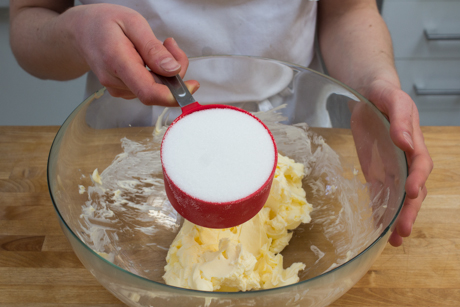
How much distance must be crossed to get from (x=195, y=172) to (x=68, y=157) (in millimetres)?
269

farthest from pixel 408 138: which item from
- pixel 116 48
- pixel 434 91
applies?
pixel 434 91

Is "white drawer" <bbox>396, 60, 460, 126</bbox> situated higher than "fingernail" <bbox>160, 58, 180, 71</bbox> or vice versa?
"fingernail" <bbox>160, 58, 180, 71</bbox>

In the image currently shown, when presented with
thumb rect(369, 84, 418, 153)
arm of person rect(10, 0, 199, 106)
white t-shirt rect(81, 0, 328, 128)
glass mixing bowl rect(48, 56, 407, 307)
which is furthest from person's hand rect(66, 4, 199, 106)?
thumb rect(369, 84, 418, 153)

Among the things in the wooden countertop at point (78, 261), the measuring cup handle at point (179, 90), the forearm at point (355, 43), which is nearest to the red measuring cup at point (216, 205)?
the measuring cup handle at point (179, 90)

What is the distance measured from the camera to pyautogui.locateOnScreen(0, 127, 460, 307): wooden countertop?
A: 0.69m

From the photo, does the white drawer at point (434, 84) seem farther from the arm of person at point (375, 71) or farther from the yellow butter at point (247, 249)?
the yellow butter at point (247, 249)

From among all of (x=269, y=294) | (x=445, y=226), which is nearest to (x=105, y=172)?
(x=269, y=294)

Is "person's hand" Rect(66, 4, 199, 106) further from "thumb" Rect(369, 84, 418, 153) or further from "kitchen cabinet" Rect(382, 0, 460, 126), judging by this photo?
→ "kitchen cabinet" Rect(382, 0, 460, 126)

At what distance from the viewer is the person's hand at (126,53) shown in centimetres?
61

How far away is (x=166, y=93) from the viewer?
614mm

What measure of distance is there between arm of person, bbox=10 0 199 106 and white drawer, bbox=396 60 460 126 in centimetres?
152

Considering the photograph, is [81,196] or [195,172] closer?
[195,172]

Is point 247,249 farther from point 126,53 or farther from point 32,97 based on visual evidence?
point 32,97

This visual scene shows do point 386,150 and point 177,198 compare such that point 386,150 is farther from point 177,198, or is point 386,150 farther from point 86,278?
point 86,278
